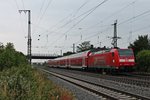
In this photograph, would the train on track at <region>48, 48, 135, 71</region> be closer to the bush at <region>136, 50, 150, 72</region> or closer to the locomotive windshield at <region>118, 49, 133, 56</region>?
the locomotive windshield at <region>118, 49, 133, 56</region>

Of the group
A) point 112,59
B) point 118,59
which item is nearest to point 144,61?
point 112,59

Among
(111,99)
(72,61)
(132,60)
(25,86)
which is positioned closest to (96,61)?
(132,60)

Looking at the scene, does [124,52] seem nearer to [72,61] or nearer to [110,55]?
[110,55]

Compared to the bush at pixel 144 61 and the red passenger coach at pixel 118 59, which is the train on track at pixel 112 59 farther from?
the bush at pixel 144 61

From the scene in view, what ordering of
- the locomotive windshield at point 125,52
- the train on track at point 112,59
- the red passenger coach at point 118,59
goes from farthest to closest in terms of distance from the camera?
the locomotive windshield at point 125,52, the train on track at point 112,59, the red passenger coach at point 118,59

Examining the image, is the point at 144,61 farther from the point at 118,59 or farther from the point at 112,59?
the point at 118,59

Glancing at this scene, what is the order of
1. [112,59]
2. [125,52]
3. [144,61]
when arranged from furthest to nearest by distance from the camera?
1. [144,61]
2. [125,52]
3. [112,59]

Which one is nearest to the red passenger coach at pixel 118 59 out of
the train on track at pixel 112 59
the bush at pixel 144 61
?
the train on track at pixel 112 59

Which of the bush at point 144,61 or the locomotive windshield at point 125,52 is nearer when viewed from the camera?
the locomotive windshield at point 125,52

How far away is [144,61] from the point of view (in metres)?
53.0

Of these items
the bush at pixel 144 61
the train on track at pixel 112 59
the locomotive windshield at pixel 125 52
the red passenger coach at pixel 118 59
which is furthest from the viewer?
the bush at pixel 144 61

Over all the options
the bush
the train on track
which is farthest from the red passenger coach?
the bush

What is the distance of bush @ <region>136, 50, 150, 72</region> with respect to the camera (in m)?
52.2

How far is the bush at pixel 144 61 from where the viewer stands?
171 ft
